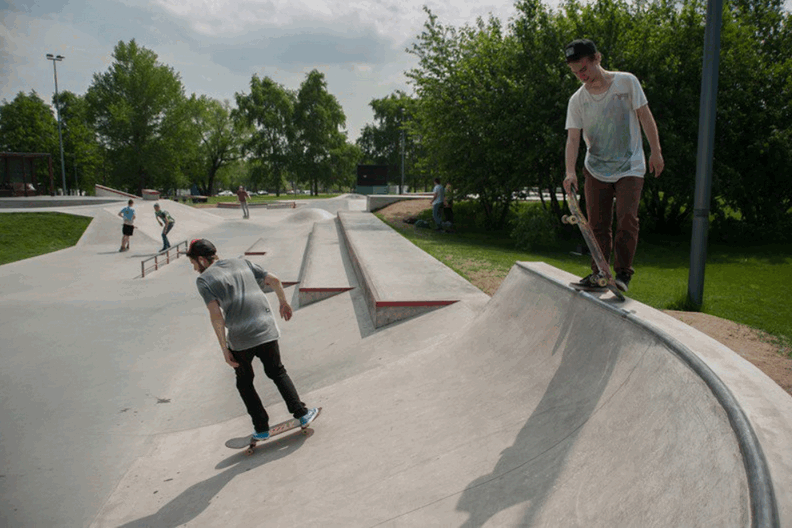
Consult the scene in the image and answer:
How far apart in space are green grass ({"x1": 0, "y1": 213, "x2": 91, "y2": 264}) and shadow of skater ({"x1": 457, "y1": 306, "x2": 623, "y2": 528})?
17.5m

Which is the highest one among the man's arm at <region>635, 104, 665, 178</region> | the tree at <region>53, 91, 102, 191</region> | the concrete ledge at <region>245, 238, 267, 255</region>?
the tree at <region>53, 91, 102, 191</region>

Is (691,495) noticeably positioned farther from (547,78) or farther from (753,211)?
(753,211)

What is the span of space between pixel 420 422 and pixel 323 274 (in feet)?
24.3

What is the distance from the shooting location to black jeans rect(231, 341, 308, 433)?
4.12m

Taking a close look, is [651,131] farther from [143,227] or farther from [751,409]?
[143,227]

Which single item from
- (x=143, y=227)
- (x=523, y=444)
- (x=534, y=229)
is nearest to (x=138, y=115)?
(x=143, y=227)

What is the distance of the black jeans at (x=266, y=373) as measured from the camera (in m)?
4.12

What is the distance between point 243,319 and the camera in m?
4.03

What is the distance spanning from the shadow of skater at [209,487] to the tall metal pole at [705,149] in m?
4.84

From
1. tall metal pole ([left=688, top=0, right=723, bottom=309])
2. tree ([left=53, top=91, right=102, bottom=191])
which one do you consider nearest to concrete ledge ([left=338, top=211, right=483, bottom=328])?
tall metal pole ([left=688, top=0, right=723, bottom=309])

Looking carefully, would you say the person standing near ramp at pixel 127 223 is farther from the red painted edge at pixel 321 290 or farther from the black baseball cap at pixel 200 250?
the black baseball cap at pixel 200 250

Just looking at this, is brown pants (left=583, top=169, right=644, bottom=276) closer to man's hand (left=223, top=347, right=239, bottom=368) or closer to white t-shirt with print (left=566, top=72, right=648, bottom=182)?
white t-shirt with print (left=566, top=72, right=648, bottom=182)

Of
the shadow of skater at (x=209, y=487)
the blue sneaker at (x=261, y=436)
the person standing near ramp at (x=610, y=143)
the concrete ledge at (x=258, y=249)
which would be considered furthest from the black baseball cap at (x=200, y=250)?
the concrete ledge at (x=258, y=249)

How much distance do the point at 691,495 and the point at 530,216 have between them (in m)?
13.6
